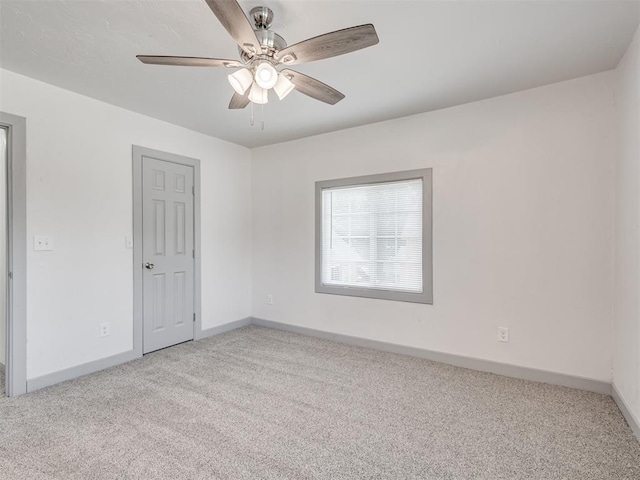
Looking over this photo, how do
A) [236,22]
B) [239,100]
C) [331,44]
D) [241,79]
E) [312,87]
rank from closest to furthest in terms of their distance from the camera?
[236,22], [331,44], [241,79], [312,87], [239,100]

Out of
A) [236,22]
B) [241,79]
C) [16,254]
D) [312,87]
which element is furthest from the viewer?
[16,254]

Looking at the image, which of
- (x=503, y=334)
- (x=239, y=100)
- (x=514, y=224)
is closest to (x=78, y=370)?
(x=239, y=100)

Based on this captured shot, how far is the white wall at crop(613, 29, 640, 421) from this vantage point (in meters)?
2.03

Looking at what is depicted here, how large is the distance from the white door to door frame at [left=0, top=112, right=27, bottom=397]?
970 millimetres

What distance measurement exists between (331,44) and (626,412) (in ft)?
9.51

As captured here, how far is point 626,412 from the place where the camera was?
2.17 m

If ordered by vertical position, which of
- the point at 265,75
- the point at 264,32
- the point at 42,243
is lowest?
the point at 42,243

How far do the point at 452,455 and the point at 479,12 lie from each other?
2.47 m

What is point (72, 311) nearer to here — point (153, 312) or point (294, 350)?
point (153, 312)

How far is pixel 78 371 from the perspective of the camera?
2906 mm

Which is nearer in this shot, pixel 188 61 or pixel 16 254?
pixel 188 61

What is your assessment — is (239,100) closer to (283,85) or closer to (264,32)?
(283,85)

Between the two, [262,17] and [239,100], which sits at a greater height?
[262,17]

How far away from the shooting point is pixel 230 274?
439 centimetres
